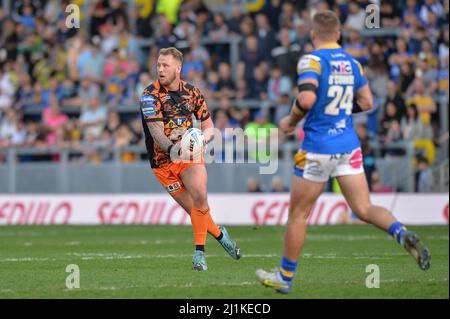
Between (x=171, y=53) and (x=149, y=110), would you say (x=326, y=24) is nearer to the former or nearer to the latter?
(x=171, y=53)

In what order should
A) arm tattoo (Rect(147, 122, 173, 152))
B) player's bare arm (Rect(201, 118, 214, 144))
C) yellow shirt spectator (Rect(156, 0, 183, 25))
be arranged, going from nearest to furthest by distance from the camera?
1. arm tattoo (Rect(147, 122, 173, 152))
2. player's bare arm (Rect(201, 118, 214, 144))
3. yellow shirt spectator (Rect(156, 0, 183, 25))

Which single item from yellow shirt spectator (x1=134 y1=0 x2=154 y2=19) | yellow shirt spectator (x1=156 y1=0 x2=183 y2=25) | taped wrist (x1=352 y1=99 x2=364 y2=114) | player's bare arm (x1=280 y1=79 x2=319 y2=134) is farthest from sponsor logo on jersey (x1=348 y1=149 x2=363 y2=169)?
yellow shirt spectator (x1=134 y1=0 x2=154 y2=19)

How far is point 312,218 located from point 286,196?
0.70 m

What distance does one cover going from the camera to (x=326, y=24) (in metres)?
9.20

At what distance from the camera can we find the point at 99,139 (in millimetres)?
24422

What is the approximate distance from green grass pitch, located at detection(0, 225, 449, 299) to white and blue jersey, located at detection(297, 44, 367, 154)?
134 cm

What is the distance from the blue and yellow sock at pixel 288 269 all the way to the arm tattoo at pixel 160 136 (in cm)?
282

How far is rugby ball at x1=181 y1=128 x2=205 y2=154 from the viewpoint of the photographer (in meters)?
11.8

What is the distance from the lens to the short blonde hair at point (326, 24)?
9.16 metres

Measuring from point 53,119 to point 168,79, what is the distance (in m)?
13.8

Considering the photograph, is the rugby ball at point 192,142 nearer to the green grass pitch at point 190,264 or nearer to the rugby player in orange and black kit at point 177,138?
the rugby player in orange and black kit at point 177,138

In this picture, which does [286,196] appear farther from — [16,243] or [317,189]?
[317,189]

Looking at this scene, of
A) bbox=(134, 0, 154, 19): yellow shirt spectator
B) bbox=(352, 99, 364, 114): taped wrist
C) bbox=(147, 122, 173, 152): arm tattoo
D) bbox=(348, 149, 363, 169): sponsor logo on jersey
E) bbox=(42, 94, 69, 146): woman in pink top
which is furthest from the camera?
bbox=(134, 0, 154, 19): yellow shirt spectator

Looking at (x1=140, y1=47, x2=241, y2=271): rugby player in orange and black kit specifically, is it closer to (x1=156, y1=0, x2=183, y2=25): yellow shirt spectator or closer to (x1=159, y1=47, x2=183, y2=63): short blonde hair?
(x1=159, y1=47, x2=183, y2=63): short blonde hair
